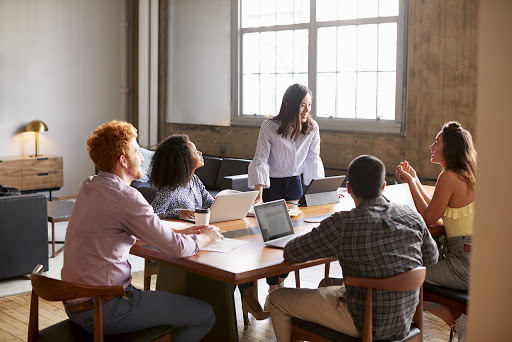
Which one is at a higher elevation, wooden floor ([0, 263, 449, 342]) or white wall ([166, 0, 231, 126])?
white wall ([166, 0, 231, 126])

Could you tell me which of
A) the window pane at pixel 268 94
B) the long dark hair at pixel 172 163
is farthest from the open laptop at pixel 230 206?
the window pane at pixel 268 94

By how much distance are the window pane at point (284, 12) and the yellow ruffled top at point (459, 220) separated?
522 cm

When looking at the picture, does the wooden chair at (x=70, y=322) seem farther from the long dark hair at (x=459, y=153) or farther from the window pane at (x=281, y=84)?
the window pane at (x=281, y=84)

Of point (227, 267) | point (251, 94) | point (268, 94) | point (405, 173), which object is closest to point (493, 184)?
point (227, 267)

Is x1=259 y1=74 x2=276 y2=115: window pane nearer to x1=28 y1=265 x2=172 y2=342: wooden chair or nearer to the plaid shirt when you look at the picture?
the plaid shirt

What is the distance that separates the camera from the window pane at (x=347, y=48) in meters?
7.68

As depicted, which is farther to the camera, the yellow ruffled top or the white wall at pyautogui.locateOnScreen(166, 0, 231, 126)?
the white wall at pyautogui.locateOnScreen(166, 0, 231, 126)

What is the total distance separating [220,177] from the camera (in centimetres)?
827

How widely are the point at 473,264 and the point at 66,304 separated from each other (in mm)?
1993

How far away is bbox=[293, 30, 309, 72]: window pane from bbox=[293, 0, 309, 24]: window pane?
0.14m

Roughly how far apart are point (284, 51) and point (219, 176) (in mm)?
1776

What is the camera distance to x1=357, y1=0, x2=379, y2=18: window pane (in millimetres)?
7446

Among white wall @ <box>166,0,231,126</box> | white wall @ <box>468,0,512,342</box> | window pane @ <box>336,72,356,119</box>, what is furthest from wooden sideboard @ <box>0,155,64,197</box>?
white wall @ <box>468,0,512,342</box>

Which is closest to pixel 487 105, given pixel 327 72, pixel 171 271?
pixel 171 271
